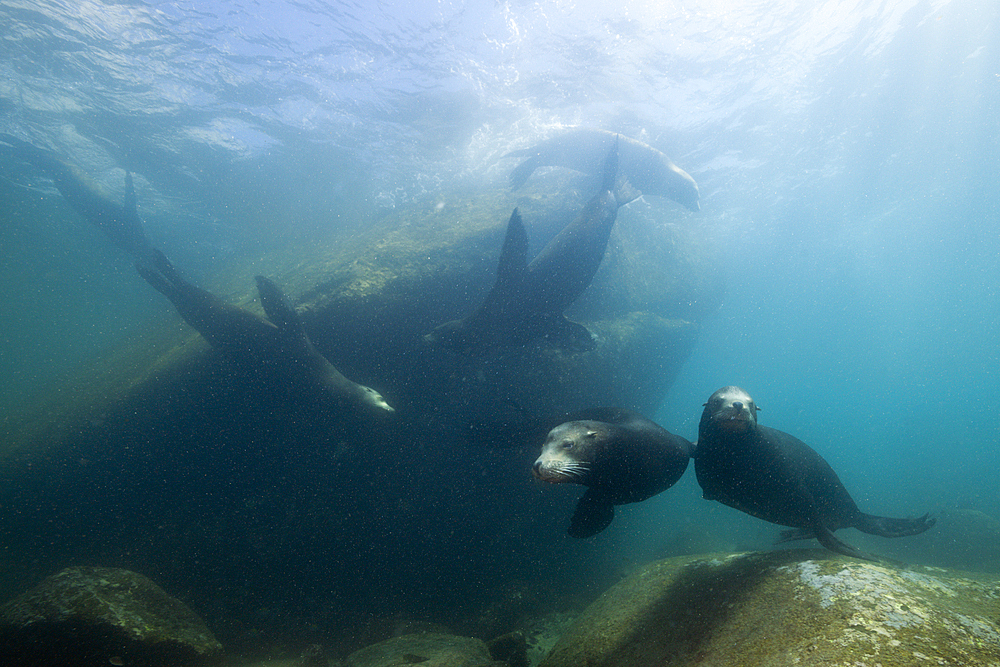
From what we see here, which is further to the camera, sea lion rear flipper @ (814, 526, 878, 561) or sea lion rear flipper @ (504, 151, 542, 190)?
sea lion rear flipper @ (504, 151, 542, 190)

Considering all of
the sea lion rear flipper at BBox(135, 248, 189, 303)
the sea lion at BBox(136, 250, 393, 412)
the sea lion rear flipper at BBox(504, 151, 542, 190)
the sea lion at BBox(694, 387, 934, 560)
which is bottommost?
the sea lion at BBox(694, 387, 934, 560)

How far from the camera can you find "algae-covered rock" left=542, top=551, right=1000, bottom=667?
4.98ft

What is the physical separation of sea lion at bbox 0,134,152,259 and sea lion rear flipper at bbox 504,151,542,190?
14.4m

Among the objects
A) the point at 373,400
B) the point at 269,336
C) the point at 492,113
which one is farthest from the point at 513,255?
the point at 492,113

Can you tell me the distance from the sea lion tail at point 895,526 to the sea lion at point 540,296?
386cm

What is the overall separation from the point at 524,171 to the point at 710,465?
→ 10207mm

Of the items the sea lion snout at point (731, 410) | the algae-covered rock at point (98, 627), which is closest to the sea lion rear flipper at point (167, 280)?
the algae-covered rock at point (98, 627)

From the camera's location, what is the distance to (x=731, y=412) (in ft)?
9.06

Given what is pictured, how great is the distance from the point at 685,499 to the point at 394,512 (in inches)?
685

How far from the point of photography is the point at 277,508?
5797 millimetres

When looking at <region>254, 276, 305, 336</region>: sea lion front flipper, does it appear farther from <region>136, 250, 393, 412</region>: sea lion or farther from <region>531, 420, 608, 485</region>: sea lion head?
<region>531, 420, 608, 485</region>: sea lion head

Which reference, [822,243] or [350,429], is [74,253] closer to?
[350,429]

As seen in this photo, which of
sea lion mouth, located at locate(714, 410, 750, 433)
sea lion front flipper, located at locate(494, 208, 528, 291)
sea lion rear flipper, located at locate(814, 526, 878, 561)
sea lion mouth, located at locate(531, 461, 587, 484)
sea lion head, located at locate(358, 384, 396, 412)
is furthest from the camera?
sea lion head, located at locate(358, 384, 396, 412)

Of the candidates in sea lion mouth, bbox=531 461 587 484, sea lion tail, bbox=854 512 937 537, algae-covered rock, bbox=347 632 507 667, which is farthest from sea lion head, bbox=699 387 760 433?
algae-covered rock, bbox=347 632 507 667
